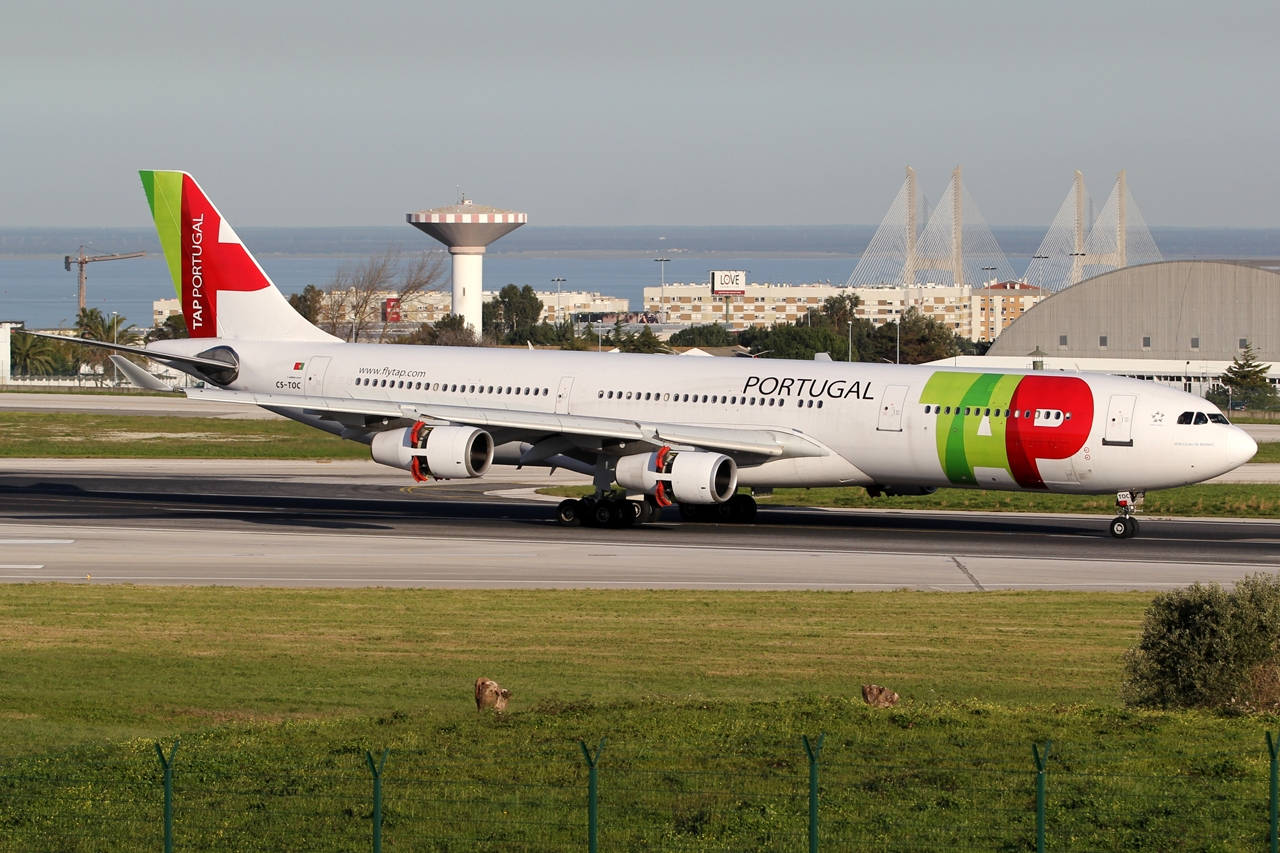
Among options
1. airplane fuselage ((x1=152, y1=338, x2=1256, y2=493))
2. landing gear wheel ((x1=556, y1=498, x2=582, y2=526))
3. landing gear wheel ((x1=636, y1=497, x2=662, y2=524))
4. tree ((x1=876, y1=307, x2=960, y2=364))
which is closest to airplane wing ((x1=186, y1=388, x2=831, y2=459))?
airplane fuselage ((x1=152, y1=338, x2=1256, y2=493))

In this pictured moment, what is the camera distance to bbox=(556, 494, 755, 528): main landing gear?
46281 mm

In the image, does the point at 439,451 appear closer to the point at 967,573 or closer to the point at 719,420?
the point at 719,420

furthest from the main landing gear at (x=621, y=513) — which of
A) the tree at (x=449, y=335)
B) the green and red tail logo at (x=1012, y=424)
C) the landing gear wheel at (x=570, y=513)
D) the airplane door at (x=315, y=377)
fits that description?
the tree at (x=449, y=335)

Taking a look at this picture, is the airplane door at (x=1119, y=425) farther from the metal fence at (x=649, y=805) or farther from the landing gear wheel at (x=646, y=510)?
the metal fence at (x=649, y=805)

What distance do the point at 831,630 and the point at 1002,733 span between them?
9.81m

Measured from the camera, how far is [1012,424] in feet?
136

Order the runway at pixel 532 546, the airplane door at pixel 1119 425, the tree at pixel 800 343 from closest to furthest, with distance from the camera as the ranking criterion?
1. the runway at pixel 532 546
2. the airplane door at pixel 1119 425
3. the tree at pixel 800 343

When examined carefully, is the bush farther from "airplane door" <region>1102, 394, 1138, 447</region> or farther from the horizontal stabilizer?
the horizontal stabilizer

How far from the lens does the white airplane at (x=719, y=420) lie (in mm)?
41125

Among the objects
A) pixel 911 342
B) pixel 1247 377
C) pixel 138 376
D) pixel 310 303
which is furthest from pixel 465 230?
pixel 138 376

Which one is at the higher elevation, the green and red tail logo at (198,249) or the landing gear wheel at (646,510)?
the green and red tail logo at (198,249)

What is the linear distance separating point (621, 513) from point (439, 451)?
573cm

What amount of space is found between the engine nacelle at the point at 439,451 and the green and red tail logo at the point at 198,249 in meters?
10.4

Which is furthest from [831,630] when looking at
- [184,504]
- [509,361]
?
[184,504]
